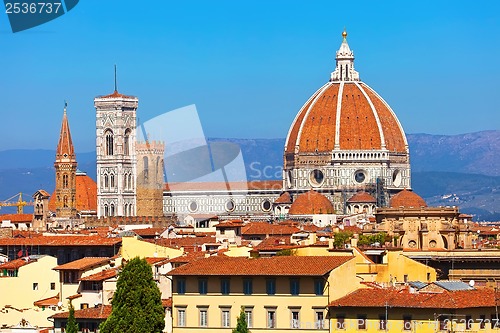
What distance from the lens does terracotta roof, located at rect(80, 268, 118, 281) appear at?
5399 cm

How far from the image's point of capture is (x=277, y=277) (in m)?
45.3

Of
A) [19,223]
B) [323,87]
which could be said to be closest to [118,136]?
[323,87]

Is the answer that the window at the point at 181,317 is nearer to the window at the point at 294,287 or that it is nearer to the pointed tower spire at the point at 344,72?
the window at the point at 294,287

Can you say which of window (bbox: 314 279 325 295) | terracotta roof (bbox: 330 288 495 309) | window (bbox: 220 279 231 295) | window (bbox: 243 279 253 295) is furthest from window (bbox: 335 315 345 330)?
window (bbox: 220 279 231 295)

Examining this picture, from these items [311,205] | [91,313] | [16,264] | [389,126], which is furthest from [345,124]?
[91,313]

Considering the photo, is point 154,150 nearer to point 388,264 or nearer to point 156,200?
point 156,200

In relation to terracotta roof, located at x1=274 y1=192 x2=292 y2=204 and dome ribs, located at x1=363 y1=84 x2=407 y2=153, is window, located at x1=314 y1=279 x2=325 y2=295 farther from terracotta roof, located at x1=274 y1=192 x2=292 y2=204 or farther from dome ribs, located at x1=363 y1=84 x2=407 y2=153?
dome ribs, located at x1=363 y1=84 x2=407 y2=153

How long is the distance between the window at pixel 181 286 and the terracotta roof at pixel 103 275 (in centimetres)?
713

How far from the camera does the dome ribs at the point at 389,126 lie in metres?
194

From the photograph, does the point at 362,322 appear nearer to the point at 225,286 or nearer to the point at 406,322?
the point at 406,322

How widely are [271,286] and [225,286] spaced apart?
126 cm

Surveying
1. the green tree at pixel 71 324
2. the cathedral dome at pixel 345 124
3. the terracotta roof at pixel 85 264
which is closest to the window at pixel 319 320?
the green tree at pixel 71 324

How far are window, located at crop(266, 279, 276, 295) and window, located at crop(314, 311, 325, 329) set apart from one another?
1380 mm

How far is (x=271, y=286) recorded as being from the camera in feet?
149
